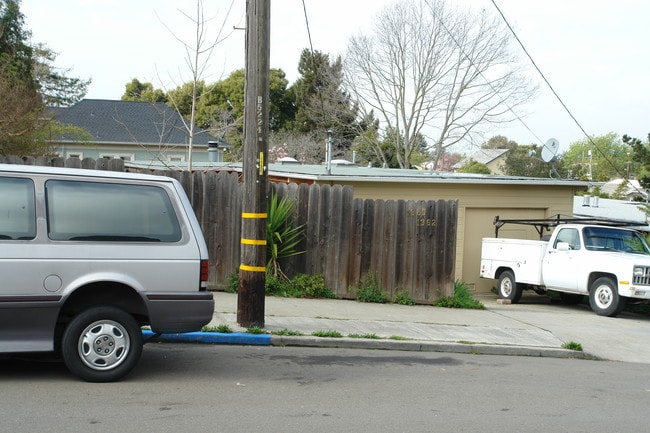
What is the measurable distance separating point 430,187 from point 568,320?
5.18 m

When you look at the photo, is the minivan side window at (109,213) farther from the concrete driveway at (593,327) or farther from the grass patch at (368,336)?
the concrete driveway at (593,327)

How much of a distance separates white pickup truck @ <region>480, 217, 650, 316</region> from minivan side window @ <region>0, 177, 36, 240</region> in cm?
1173

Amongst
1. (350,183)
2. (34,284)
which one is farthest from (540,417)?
(350,183)

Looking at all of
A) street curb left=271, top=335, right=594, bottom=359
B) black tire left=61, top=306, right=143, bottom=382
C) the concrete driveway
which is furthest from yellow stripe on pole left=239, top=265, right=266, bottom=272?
the concrete driveway

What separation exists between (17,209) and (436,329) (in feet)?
21.8

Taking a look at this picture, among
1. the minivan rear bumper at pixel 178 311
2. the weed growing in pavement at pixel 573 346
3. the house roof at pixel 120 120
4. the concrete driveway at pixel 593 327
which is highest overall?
the house roof at pixel 120 120

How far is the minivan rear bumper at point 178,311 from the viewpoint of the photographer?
24.2ft

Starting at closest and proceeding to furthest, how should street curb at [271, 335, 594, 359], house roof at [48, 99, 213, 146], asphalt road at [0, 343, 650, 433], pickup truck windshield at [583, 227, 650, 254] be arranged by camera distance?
asphalt road at [0, 343, 650, 433]
street curb at [271, 335, 594, 359]
pickup truck windshield at [583, 227, 650, 254]
house roof at [48, 99, 213, 146]

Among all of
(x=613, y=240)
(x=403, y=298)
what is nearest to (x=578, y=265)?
(x=613, y=240)

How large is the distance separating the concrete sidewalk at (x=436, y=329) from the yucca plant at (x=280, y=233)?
788 mm

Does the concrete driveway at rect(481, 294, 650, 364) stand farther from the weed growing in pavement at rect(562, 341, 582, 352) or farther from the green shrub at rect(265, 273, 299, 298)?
the green shrub at rect(265, 273, 299, 298)

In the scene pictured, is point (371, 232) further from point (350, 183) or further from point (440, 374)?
point (440, 374)

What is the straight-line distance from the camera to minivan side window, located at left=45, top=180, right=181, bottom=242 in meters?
7.22

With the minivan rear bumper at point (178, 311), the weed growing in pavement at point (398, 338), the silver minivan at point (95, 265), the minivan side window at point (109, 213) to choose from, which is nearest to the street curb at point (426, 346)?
the weed growing in pavement at point (398, 338)
